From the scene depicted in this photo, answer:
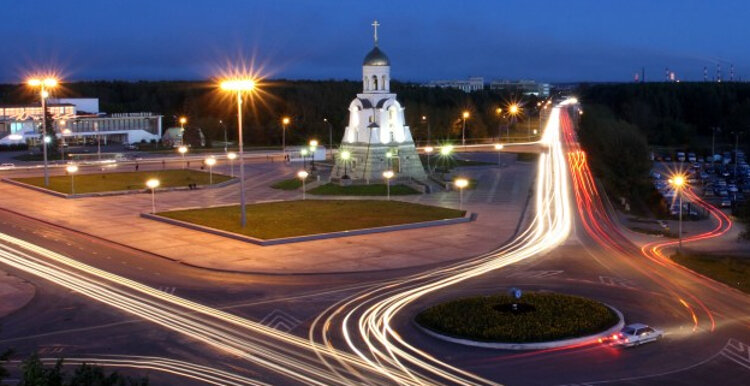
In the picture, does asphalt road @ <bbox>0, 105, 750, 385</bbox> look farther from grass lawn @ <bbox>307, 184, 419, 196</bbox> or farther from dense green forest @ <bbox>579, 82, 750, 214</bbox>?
dense green forest @ <bbox>579, 82, 750, 214</bbox>

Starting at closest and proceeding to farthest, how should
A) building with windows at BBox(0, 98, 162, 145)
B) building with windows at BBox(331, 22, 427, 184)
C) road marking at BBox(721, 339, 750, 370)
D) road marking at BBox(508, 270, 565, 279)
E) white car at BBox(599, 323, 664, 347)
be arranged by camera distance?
road marking at BBox(721, 339, 750, 370) → white car at BBox(599, 323, 664, 347) → road marking at BBox(508, 270, 565, 279) → building with windows at BBox(331, 22, 427, 184) → building with windows at BBox(0, 98, 162, 145)

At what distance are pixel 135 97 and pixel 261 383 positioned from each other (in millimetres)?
139065

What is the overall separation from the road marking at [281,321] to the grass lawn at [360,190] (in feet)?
95.8

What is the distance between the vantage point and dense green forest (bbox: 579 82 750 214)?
179ft

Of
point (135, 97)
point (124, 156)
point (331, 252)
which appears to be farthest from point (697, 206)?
point (135, 97)

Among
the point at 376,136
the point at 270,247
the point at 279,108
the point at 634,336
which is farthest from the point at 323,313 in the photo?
the point at 279,108

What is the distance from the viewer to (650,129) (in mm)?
115312

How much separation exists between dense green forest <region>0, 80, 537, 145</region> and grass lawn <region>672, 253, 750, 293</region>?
70910mm

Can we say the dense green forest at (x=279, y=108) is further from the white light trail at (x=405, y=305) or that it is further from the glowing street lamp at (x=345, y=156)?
the white light trail at (x=405, y=305)

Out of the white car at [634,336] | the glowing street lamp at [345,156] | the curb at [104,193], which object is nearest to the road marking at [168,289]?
the white car at [634,336]

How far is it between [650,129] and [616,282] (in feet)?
309

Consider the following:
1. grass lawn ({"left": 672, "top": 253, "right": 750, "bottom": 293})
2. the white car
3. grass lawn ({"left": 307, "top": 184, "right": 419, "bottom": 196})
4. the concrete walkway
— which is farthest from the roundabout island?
grass lawn ({"left": 307, "top": 184, "right": 419, "bottom": 196})

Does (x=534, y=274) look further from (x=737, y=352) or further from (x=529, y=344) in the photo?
(x=737, y=352)

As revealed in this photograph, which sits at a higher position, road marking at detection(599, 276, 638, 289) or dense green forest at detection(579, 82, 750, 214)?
dense green forest at detection(579, 82, 750, 214)
